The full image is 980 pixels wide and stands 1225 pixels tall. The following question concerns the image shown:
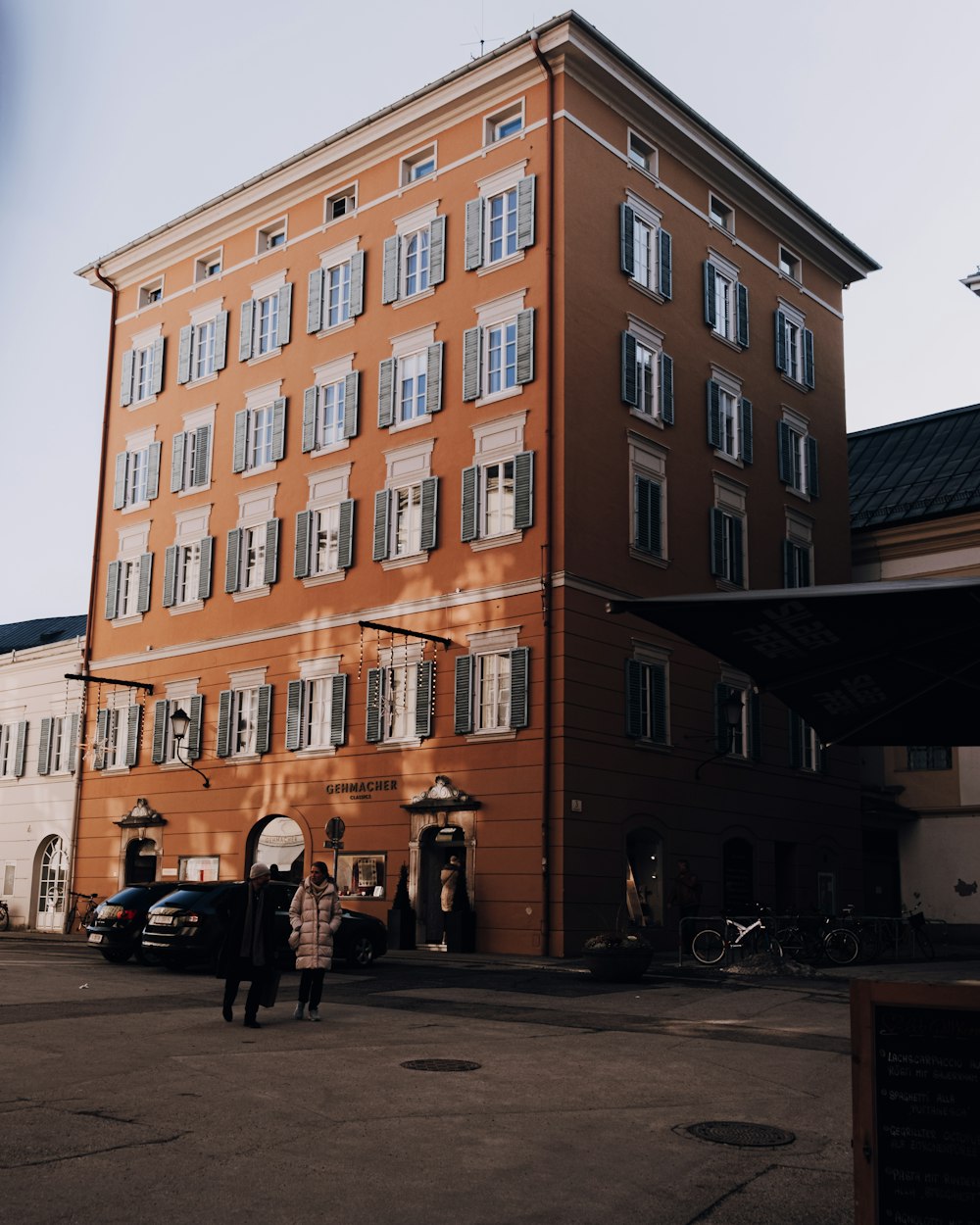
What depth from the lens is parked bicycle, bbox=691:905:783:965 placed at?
955 inches

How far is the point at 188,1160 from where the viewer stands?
306 inches

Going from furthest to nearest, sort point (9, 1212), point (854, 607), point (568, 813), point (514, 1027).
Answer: point (568, 813) → point (514, 1027) → point (854, 607) → point (9, 1212)

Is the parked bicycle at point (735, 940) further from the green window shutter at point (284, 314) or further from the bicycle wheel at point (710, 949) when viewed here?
the green window shutter at point (284, 314)

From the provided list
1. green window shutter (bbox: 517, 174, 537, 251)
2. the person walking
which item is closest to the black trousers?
the person walking

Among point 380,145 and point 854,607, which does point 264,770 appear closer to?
point 380,145

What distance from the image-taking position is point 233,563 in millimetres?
37469

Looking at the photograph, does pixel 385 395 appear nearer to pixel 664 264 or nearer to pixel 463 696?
pixel 664 264

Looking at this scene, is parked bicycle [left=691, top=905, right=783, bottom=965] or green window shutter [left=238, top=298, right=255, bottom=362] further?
green window shutter [left=238, top=298, right=255, bottom=362]

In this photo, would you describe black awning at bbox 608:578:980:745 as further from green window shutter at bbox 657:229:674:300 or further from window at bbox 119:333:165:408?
window at bbox 119:333:165:408

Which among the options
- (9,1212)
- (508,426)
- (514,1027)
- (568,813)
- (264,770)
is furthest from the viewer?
(264,770)

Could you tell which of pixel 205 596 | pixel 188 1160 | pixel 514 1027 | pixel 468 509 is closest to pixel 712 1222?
pixel 188 1160

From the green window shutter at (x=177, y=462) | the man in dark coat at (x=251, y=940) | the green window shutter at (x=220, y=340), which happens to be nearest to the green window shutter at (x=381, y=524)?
→ the green window shutter at (x=220, y=340)

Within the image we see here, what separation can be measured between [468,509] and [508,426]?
206cm

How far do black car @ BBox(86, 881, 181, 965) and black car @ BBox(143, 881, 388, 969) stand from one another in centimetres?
110
